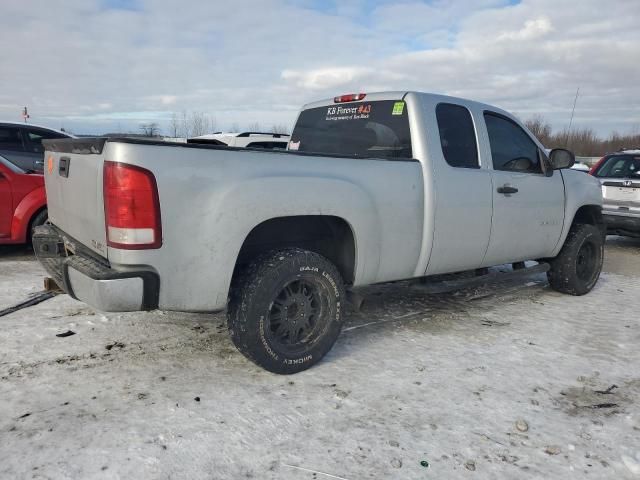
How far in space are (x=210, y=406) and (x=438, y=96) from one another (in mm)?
3017

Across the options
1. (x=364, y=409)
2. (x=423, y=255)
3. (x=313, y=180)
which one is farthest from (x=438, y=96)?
(x=364, y=409)

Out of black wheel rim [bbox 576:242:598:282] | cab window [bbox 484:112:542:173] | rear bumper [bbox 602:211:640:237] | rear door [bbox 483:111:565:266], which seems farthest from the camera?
rear bumper [bbox 602:211:640:237]

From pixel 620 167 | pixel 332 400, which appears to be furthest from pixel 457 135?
pixel 620 167

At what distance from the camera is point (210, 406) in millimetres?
3033

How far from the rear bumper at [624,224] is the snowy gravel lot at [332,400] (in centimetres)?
431

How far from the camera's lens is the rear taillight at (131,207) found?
2.73 meters

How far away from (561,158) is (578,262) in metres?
1.46

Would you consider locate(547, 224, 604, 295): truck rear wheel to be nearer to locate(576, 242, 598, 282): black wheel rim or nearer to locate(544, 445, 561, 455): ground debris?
locate(576, 242, 598, 282): black wheel rim

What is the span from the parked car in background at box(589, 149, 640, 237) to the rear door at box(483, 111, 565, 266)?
412 cm

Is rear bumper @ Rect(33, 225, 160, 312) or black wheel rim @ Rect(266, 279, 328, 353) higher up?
rear bumper @ Rect(33, 225, 160, 312)

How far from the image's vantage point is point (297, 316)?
138 inches

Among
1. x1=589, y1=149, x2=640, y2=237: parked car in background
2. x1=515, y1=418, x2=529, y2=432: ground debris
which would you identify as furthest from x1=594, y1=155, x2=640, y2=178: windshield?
x1=515, y1=418, x2=529, y2=432: ground debris

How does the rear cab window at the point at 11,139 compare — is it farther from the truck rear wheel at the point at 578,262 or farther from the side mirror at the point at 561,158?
the truck rear wheel at the point at 578,262

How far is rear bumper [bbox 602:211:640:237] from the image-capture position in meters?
8.44
